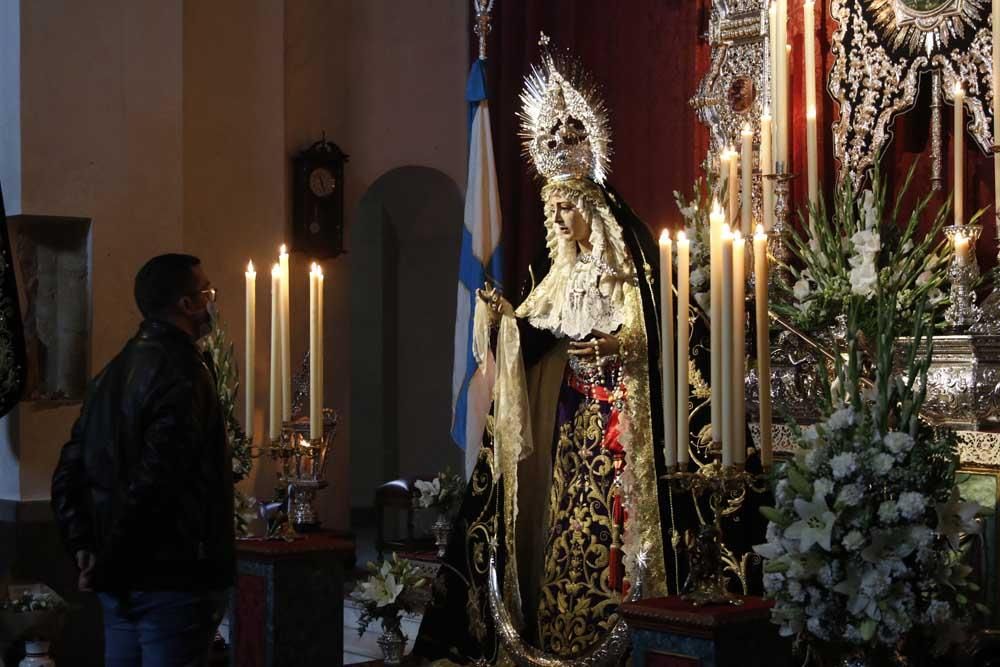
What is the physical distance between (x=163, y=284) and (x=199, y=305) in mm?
117

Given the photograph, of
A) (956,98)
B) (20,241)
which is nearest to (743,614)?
(956,98)

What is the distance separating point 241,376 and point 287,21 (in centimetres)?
199

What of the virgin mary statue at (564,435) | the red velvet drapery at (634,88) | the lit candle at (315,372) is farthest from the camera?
the red velvet drapery at (634,88)

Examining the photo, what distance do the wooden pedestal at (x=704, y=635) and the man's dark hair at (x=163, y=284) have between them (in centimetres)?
Answer: 144

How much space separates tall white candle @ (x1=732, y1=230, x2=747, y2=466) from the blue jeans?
54.0 inches

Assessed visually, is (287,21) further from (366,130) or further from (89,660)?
(89,660)

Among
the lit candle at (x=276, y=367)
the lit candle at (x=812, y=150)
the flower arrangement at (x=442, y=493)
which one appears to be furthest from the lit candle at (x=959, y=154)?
Answer: the flower arrangement at (x=442, y=493)

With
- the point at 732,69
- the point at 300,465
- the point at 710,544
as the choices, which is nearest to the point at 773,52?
the point at 732,69

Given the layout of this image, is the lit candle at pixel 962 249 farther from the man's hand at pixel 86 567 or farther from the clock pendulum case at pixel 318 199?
the clock pendulum case at pixel 318 199

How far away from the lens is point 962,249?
482 cm

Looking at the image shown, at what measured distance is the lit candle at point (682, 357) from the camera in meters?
3.46

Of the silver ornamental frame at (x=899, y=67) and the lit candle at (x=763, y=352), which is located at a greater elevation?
the silver ornamental frame at (x=899, y=67)

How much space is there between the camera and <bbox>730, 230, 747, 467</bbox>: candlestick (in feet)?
11.1

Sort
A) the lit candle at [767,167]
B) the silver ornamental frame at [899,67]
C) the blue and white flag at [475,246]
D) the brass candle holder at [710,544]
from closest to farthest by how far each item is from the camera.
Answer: the brass candle holder at [710,544]
the silver ornamental frame at [899,67]
the lit candle at [767,167]
the blue and white flag at [475,246]
